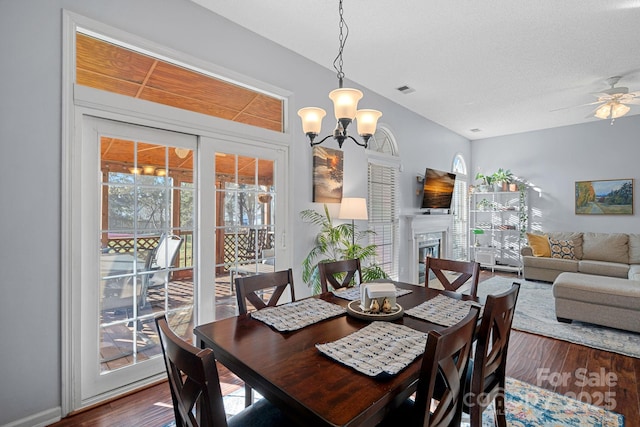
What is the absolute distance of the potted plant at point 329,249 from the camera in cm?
328

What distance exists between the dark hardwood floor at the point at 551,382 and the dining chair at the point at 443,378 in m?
1.57

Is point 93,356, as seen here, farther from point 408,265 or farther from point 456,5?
point 408,265

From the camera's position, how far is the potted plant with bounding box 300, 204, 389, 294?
10.8 feet

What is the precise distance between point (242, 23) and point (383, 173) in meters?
2.66

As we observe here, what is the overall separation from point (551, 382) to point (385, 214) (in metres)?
2.65

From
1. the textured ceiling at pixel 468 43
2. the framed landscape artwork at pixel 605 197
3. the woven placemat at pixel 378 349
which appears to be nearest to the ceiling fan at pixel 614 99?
the textured ceiling at pixel 468 43

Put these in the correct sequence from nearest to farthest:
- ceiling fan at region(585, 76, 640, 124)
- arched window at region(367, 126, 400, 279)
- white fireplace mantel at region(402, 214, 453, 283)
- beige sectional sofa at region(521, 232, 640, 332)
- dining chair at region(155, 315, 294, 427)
Result: dining chair at region(155, 315, 294, 427) → beige sectional sofa at region(521, 232, 640, 332) → ceiling fan at region(585, 76, 640, 124) → arched window at region(367, 126, 400, 279) → white fireplace mantel at region(402, 214, 453, 283)

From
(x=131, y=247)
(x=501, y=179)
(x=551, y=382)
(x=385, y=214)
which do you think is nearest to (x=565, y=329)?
(x=551, y=382)

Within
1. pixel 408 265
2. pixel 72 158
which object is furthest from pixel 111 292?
pixel 408 265

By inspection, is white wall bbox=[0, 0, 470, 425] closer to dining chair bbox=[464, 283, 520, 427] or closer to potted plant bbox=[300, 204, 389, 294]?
potted plant bbox=[300, 204, 389, 294]

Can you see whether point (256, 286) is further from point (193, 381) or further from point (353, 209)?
point (353, 209)

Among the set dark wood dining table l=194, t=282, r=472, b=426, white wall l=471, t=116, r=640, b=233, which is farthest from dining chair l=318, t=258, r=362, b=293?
white wall l=471, t=116, r=640, b=233

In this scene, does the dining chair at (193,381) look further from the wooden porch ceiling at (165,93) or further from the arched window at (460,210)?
the arched window at (460,210)

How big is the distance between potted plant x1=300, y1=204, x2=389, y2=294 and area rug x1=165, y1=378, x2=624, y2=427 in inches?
50.8
